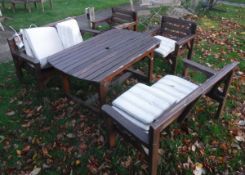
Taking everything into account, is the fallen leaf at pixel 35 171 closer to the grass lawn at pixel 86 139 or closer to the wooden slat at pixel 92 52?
the grass lawn at pixel 86 139

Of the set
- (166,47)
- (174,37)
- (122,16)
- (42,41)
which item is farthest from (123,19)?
(42,41)

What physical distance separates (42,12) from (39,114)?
6671mm

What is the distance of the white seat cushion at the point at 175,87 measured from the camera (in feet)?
10.8

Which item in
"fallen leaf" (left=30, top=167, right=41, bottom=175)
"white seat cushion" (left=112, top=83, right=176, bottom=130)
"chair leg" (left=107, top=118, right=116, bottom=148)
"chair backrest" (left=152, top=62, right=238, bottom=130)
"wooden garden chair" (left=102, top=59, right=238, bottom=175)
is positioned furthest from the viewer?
"fallen leaf" (left=30, top=167, right=41, bottom=175)

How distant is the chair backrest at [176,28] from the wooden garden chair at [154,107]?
1770 millimetres

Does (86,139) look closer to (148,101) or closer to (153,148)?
(148,101)

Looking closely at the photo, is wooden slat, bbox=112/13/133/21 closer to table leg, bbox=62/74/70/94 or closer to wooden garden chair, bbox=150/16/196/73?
wooden garden chair, bbox=150/16/196/73

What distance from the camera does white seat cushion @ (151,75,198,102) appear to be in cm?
328

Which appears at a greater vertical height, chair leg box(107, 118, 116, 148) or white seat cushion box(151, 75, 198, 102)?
white seat cushion box(151, 75, 198, 102)

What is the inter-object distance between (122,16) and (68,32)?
1830mm

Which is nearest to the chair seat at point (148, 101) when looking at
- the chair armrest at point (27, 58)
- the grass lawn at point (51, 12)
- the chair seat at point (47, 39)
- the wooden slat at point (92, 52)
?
the wooden slat at point (92, 52)

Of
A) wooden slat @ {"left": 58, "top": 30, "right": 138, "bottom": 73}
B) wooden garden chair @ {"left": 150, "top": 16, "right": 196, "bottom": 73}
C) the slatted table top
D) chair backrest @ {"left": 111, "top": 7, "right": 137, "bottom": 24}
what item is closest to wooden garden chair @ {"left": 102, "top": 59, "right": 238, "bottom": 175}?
the slatted table top

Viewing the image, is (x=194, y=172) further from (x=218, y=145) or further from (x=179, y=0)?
(x=179, y=0)

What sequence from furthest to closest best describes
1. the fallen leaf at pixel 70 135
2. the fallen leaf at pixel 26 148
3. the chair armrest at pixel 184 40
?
the chair armrest at pixel 184 40, the fallen leaf at pixel 70 135, the fallen leaf at pixel 26 148
